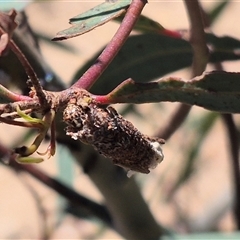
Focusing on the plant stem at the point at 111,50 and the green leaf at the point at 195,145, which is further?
the green leaf at the point at 195,145

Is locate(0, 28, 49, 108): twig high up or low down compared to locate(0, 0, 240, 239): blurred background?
down

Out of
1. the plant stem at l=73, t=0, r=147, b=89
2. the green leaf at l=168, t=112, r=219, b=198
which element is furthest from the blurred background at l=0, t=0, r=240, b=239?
the plant stem at l=73, t=0, r=147, b=89

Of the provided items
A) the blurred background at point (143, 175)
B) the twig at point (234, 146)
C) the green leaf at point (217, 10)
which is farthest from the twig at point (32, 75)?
the green leaf at point (217, 10)

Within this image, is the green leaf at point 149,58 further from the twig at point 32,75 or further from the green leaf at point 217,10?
the green leaf at point 217,10

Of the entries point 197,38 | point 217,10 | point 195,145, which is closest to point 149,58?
point 197,38

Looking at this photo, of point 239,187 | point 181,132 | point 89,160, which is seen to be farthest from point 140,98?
point 181,132

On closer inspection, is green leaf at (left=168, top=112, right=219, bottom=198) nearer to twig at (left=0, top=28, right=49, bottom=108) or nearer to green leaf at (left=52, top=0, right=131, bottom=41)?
green leaf at (left=52, top=0, right=131, bottom=41)
